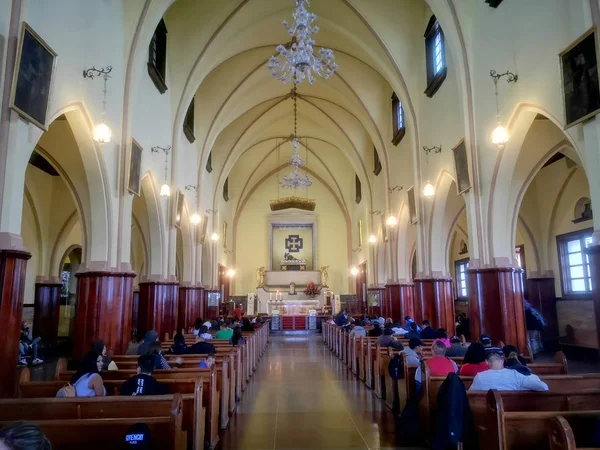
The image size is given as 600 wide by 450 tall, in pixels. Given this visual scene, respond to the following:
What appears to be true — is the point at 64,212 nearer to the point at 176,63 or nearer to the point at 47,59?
the point at 176,63

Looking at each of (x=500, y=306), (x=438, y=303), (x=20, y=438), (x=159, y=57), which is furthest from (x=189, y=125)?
(x=20, y=438)

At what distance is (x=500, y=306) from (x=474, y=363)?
3.40m

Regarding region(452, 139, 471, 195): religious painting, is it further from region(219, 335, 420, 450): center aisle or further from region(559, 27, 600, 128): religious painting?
region(219, 335, 420, 450): center aisle

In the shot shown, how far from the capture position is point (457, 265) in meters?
18.6

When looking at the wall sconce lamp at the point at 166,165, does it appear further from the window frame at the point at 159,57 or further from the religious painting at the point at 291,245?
the religious painting at the point at 291,245

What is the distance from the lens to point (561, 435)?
109 inches

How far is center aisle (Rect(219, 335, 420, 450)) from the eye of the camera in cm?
515

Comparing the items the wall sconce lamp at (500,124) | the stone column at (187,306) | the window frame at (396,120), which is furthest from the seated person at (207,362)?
the window frame at (396,120)

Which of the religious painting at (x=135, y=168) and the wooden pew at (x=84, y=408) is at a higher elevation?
the religious painting at (x=135, y=168)

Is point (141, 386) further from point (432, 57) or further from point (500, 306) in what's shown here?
point (432, 57)

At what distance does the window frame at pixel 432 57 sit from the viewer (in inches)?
426

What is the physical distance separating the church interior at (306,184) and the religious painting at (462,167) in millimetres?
60

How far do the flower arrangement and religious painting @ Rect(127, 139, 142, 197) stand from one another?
16.3 m

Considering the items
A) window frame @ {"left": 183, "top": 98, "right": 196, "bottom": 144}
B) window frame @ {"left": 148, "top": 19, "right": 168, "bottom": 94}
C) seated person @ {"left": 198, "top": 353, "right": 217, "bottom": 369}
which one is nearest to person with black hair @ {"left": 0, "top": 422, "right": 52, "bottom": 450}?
seated person @ {"left": 198, "top": 353, "right": 217, "bottom": 369}
